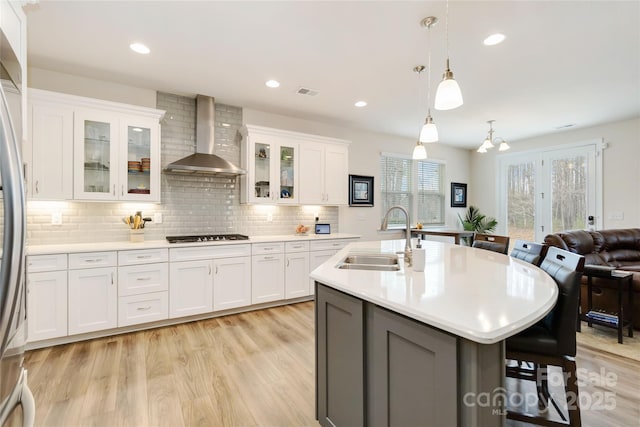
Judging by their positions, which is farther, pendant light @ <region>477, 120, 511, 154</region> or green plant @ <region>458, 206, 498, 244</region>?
green plant @ <region>458, 206, 498, 244</region>

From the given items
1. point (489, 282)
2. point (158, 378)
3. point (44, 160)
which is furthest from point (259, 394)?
point (44, 160)

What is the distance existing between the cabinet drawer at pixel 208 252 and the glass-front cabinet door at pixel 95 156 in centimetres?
90

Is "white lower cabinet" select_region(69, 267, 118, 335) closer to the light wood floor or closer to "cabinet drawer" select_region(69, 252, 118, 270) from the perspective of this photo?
"cabinet drawer" select_region(69, 252, 118, 270)

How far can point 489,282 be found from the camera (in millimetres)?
1518

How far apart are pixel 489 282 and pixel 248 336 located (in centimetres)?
239

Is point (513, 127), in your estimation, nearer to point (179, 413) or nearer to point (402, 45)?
point (402, 45)

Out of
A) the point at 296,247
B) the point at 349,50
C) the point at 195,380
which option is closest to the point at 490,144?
the point at 349,50

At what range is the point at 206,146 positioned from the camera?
3.79m

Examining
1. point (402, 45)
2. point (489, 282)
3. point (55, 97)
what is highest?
point (402, 45)

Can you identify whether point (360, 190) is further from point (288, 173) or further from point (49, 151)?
point (49, 151)

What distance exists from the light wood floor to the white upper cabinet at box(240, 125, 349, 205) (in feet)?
6.01

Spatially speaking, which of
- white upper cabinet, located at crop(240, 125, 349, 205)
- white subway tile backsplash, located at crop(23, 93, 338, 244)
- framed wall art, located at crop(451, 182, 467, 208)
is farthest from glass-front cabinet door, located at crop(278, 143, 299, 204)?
framed wall art, located at crop(451, 182, 467, 208)

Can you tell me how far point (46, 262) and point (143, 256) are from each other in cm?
76

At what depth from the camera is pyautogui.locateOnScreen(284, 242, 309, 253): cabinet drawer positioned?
400cm
